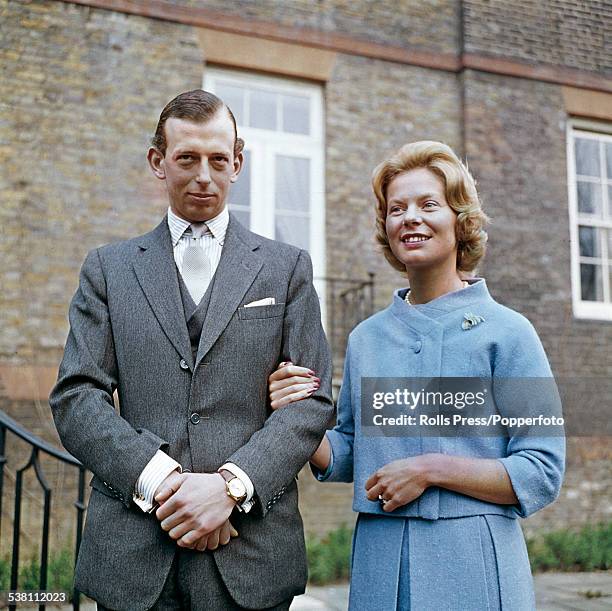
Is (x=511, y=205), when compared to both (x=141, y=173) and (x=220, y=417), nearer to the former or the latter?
(x=141, y=173)

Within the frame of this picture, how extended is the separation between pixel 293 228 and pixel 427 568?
5.43 m

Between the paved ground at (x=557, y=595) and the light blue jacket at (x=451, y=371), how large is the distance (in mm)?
3472

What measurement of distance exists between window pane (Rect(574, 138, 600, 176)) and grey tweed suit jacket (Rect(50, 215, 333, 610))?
680cm

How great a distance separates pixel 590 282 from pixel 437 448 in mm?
6608

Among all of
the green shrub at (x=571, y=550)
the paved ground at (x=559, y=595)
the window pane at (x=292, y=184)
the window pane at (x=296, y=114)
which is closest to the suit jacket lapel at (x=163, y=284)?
the paved ground at (x=559, y=595)

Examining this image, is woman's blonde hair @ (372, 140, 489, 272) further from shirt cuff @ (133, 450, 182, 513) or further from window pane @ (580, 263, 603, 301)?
window pane @ (580, 263, 603, 301)

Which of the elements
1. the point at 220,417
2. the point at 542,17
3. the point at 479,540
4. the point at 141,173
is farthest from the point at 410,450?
the point at 542,17

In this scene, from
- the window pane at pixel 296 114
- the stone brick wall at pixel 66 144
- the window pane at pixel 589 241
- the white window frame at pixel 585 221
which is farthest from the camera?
the window pane at pixel 589 241

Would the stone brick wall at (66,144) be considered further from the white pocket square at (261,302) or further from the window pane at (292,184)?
the white pocket square at (261,302)

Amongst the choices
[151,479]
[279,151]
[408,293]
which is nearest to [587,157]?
[279,151]

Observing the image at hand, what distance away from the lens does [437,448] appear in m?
1.91

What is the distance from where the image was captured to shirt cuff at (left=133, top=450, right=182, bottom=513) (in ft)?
5.75

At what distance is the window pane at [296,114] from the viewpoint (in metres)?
7.20

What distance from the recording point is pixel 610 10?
8070 millimetres
